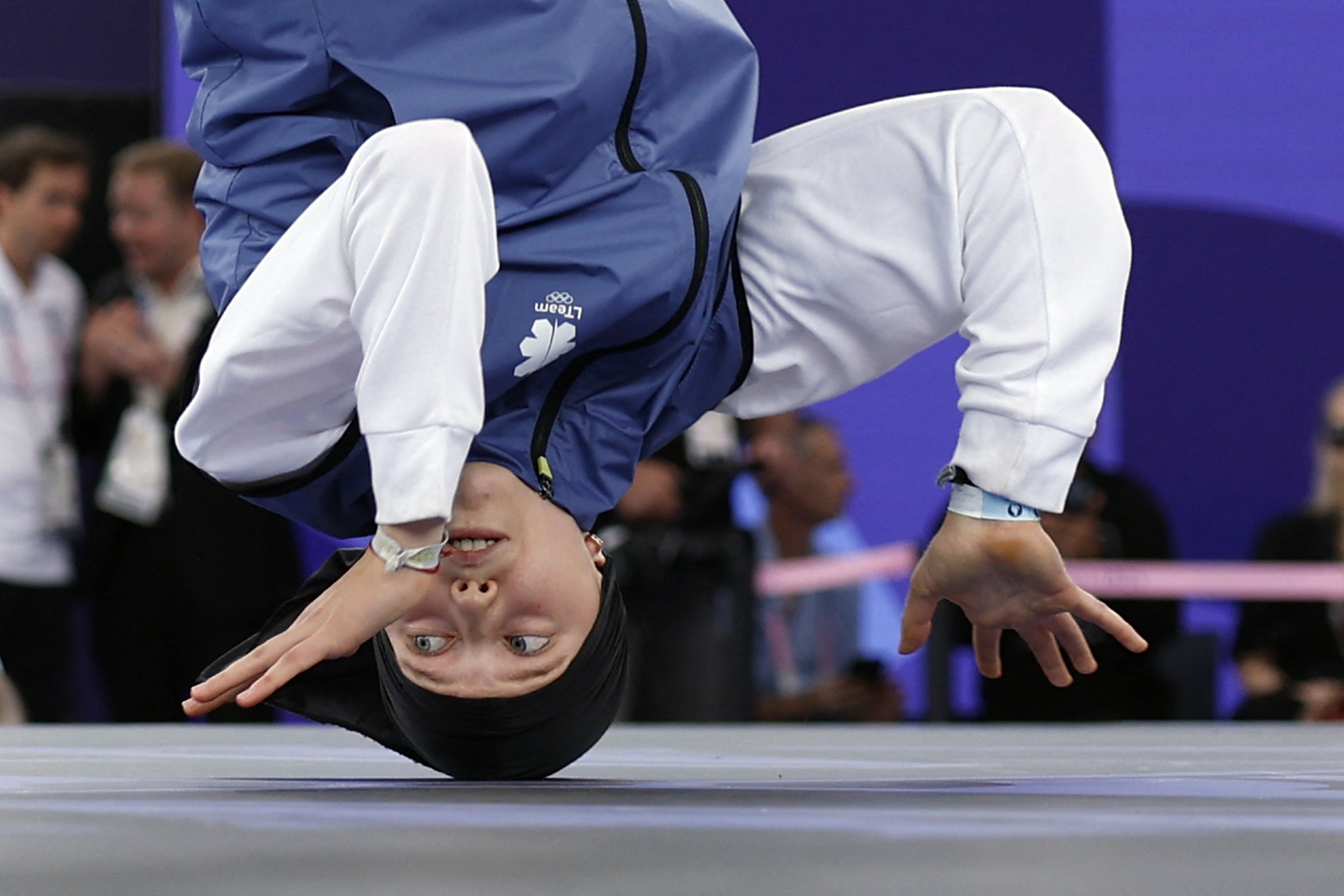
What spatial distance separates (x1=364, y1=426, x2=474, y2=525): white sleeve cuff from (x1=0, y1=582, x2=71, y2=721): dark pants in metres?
2.50

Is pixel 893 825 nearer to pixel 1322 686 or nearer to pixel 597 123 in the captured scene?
pixel 597 123

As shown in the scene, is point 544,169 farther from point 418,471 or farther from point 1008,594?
point 1008,594

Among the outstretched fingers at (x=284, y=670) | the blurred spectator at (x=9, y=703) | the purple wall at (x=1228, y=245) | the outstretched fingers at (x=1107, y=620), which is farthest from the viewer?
the purple wall at (x=1228, y=245)

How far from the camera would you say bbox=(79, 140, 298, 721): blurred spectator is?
374 centimetres

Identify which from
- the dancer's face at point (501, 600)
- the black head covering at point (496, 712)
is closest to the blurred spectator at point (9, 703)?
the black head covering at point (496, 712)

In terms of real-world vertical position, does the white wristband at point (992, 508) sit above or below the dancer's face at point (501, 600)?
above

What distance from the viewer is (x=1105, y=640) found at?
11.7 feet

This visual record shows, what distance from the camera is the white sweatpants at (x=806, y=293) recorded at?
1.51 metres

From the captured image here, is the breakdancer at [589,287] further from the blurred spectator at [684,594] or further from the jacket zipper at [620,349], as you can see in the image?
the blurred spectator at [684,594]

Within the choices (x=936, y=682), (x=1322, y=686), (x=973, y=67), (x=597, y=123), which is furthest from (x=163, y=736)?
(x=973, y=67)

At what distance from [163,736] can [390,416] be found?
1518 mm

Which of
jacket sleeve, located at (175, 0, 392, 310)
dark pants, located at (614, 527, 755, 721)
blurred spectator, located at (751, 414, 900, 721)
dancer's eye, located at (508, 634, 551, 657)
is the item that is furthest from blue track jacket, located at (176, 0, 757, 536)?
blurred spectator, located at (751, 414, 900, 721)

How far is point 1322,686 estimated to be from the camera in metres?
3.72

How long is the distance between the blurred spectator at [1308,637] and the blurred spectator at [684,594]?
1.10 meters
